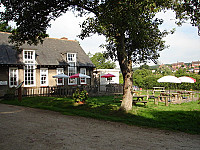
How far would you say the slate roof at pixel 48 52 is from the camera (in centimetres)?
2277

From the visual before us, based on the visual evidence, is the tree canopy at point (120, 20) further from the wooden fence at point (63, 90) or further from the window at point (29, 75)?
the window at point (29, 75)

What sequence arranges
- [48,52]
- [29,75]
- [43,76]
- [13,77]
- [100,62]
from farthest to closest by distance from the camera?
[100,62] → [48,52] → [43,76] → [29,75] → [13,77]

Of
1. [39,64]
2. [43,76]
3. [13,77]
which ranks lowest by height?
[13,77]

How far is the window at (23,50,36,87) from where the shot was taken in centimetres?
2339

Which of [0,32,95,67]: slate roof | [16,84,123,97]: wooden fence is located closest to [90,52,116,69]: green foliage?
[0,32,95,67]: slate roof

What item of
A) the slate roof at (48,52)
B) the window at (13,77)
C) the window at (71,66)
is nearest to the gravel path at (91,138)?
the slate roof at (48,52)

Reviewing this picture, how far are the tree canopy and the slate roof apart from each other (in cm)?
979

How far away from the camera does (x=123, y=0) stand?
9.16 m

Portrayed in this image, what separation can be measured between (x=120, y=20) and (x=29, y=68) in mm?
16842

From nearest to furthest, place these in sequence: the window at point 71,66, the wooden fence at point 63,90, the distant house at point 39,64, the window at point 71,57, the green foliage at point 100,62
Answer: the wooden fence at point 63,90, the distant house at point 39,64, the window at point 71,66, the window at point 71,57, the green foliage at point 100,62

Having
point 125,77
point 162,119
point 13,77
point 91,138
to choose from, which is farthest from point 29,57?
point 91,138

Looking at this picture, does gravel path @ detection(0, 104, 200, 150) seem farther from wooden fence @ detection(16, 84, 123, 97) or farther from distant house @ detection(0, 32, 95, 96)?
distant house @ detection(0, 32, 95, 96)

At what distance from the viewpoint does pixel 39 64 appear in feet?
78.7

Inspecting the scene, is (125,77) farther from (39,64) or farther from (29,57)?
(29,57)
